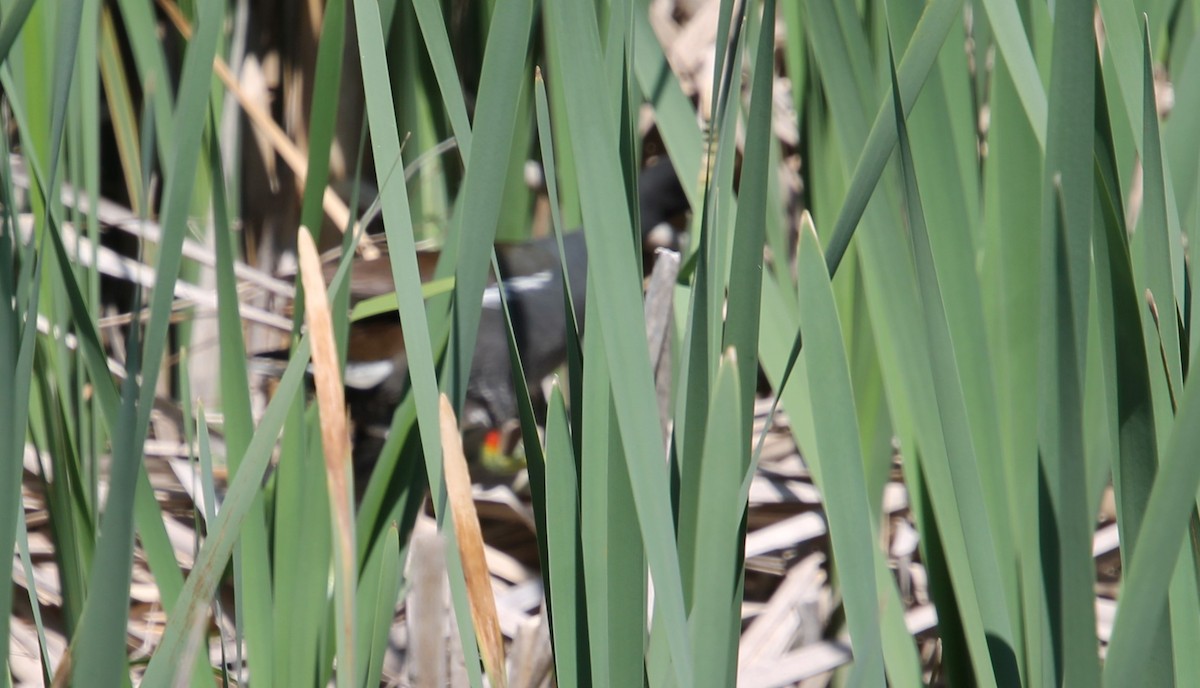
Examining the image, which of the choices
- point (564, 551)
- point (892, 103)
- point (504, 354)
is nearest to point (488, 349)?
point (504, 354)

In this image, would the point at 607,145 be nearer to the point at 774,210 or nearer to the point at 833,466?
the point at 833,466

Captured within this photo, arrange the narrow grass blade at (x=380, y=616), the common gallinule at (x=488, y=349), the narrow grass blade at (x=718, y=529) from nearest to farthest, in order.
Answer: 1. the narrow grass blade at (x=718, y=529)
2. the narrow grass blade at (x=380, y=616)
3. the common gallinule at (x=488, y=349)

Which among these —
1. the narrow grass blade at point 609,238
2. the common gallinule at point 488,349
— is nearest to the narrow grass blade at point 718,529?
the narrow grass blade at point 609,238

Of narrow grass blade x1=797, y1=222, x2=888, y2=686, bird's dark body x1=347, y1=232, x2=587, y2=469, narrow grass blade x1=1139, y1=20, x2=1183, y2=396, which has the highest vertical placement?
bird's dark body x1=347, y1=232, x2=587, y2=469

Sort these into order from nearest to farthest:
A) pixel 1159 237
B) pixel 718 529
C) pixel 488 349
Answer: pixel 718 529 → pixel 1159 237 → pixel 488 349

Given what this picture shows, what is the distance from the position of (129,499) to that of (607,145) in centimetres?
22

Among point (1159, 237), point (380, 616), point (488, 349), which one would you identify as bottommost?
point (380, 616)

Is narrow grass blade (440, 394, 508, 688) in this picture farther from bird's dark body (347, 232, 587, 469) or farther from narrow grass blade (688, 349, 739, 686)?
bird's dark body (347, 232, 587, 469)

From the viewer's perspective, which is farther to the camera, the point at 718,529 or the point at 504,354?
the point at 504,354

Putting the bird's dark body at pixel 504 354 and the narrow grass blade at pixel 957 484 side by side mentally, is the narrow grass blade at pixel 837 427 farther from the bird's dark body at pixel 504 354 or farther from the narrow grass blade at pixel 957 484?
the bird's dark body at pixel 504 354

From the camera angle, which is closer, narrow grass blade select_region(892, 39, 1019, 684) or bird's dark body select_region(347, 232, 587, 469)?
narrow grass blade select_region(892, 39, 1019, 684)

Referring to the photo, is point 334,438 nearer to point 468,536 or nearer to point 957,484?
point 468,536

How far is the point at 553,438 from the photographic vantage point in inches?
17.3

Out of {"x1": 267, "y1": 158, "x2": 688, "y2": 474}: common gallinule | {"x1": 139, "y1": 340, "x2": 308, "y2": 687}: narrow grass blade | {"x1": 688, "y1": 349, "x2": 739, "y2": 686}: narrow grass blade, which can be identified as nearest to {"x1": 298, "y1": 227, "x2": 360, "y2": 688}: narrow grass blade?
{"x1": 139, "y1": 340, "x2": 308, "y2": 687}: narrow grass blade
